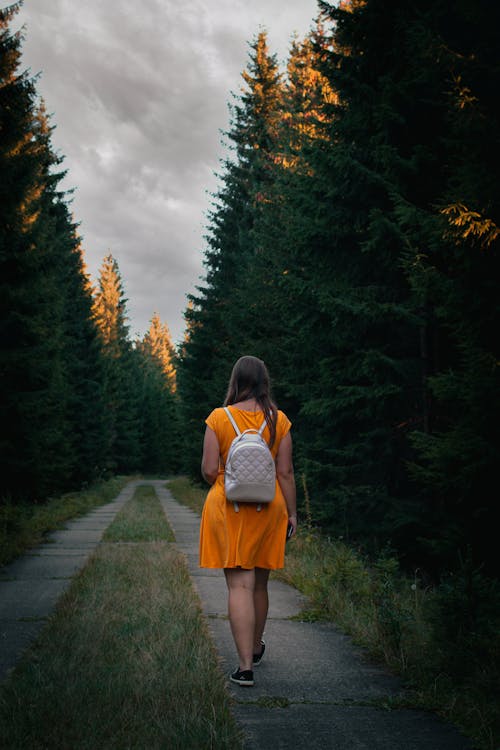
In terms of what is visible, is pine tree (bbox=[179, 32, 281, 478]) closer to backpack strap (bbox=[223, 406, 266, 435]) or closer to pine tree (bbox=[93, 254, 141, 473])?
backpack strap (bbox=[223, 406, 266, 435])

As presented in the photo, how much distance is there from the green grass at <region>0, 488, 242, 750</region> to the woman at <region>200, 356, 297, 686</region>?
0.39m

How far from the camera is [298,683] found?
3.92 meters

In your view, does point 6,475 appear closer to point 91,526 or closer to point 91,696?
point 91,526

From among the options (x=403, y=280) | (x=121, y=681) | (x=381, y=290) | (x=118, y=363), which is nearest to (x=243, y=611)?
(x=121, y=681)

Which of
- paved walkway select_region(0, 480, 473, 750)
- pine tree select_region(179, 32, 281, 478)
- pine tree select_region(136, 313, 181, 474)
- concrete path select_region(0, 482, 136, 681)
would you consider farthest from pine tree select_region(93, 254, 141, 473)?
paved walkway select_region(0, 480, 473, 750)

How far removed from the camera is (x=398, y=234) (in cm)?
783

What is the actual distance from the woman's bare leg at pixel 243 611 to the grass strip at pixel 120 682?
22 centimetres

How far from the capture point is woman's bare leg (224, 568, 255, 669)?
3867mm

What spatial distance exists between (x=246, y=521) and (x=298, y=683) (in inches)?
41.8

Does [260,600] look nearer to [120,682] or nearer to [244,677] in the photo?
[244,677]

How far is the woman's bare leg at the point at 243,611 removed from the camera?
12.7 feet

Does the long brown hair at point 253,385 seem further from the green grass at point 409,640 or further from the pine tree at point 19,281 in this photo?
the pine tree at point 19,281

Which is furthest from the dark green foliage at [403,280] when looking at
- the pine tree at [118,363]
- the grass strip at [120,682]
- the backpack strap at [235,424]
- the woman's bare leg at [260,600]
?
the pine tree at [118,363]

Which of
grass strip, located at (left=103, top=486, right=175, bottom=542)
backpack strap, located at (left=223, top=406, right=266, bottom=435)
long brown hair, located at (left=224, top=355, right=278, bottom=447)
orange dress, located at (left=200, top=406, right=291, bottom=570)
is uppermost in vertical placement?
long brown hair, located at (left=224, top=355, right=278, bottom=447)
